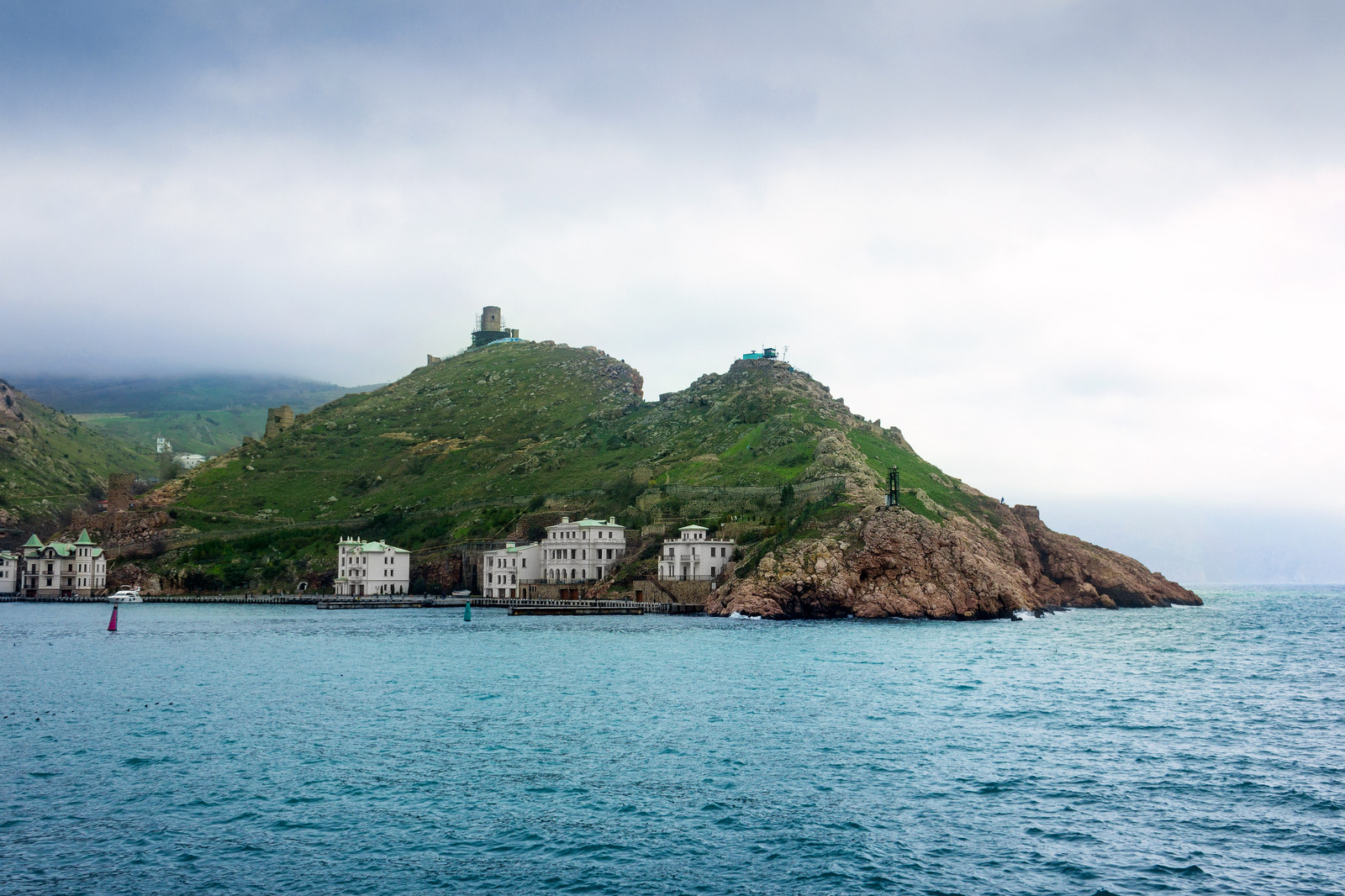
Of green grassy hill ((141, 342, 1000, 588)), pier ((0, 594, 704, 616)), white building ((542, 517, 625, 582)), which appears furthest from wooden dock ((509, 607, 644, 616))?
green grassy hill ((141, 342, 1000, 588))

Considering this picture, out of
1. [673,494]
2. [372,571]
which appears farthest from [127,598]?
[673,494]

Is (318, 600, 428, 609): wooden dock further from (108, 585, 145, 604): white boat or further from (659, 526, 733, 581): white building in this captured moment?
(659, 526, 733, 581): white building

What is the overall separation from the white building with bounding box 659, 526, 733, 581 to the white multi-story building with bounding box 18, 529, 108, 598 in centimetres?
11143

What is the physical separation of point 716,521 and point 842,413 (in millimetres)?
54222

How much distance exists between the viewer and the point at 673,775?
32.3 m

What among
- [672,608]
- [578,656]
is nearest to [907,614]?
[672,608]

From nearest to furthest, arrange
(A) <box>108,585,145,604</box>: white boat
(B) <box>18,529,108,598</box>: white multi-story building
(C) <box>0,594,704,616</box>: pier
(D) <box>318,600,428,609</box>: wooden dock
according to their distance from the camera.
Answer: (C) <box>0,594,704,616</box>: pier < (D) <box>318,600,428,609</box>: wooden dock < (A) <box>108,585,145,604</box>: white boat < (B) <box>18,529,108,598</box>: white multi-story building

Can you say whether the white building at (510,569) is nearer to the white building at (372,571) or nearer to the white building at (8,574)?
the white building at (372,571)

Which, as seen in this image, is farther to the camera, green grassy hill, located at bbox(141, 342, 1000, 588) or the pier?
green grassy hill, located at bbox(141, 342, 1000, 588)

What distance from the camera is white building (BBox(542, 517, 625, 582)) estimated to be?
456 feet

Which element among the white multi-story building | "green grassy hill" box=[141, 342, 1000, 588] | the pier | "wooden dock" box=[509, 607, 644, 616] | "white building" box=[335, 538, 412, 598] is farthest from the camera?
the white multi-story building

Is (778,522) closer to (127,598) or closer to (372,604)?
(372,604)

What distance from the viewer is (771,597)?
10588 cm

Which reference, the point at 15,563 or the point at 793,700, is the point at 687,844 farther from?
the point at 15,563
